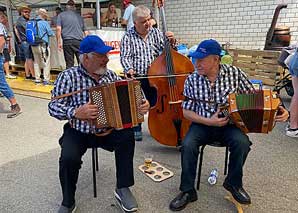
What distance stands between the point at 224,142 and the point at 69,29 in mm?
3814

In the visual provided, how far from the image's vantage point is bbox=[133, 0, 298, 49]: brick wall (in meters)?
5.93

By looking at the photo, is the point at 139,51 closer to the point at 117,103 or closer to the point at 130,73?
the point at 130,73

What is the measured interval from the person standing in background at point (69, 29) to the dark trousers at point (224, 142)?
11.5ft

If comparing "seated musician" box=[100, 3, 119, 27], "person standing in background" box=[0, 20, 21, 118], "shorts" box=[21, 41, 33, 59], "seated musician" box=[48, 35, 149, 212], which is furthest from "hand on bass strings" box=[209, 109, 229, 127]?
"seated musician" box=[100, 3, 119, 27]

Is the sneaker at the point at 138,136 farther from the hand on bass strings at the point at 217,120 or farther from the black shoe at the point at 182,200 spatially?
the hand on bass strings at the point at 217,120

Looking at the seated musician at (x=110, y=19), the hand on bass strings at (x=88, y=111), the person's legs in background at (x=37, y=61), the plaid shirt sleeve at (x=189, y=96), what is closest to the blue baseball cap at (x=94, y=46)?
the hand on bass strings at (x=88, y=111)

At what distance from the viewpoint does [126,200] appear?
1904mm

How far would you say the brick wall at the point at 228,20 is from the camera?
5.93m

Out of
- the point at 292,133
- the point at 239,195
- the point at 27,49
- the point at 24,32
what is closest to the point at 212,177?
the point at 239,195

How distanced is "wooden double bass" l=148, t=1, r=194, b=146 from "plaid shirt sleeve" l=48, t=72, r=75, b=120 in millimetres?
849

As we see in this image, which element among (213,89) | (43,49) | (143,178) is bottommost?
(143,178)

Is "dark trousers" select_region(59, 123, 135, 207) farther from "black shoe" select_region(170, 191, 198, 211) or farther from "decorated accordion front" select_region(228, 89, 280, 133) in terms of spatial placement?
"decorated accordion front" select_region(228, 89, 280, 133)

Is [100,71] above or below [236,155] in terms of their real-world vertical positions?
above

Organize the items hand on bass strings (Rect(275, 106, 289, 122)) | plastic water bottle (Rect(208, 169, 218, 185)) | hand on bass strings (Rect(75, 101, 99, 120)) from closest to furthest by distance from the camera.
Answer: hand on bass strings (Rect(75, 101, 99, 120)) → hand on bass strings (Rect(275, 106, 289, 122)) → plastic water bottle (Rect(208, 169, 218, 185))
